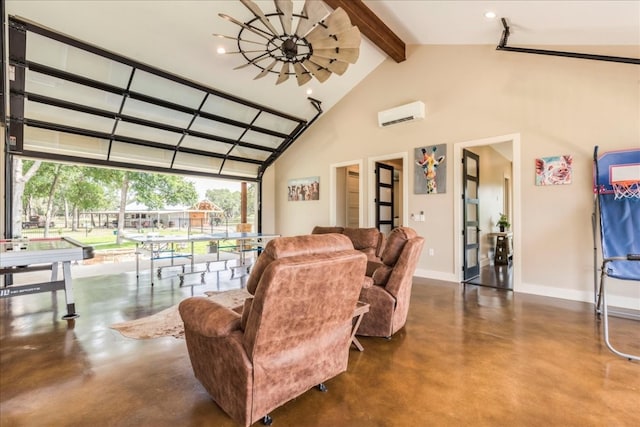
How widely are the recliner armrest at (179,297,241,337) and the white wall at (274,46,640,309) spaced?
14.5ft

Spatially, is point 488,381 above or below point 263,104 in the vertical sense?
below

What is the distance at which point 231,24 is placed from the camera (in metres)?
4.33

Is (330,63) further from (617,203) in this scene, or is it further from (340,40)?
(617,203)

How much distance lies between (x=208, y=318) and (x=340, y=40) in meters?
3.04

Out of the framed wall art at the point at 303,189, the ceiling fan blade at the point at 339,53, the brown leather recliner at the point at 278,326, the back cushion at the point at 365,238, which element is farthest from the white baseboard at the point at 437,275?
the brown leather recliner at the point at 278,326

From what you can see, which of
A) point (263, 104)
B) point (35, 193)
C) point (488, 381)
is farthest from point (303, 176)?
point (488, 381)

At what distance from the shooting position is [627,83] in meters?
3.60

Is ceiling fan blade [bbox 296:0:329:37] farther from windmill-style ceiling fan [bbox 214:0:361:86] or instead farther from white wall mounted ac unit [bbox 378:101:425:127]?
white wall mounted ac unit [bbox 378:101:425:127]

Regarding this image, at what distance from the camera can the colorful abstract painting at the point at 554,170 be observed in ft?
13.1

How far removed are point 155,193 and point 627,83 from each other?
863cm

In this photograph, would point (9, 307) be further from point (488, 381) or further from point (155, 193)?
point (488, 381)

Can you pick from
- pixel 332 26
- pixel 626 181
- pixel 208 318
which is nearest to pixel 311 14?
pixel 332 26

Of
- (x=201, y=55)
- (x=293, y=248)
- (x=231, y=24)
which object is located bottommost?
(x=293, y=248)

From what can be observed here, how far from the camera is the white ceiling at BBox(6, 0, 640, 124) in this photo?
3.46 metres
